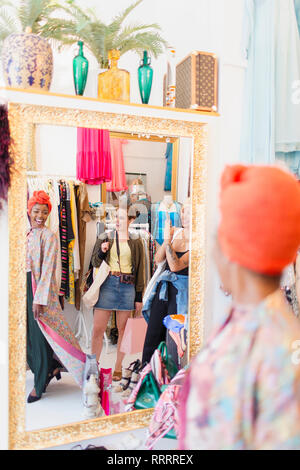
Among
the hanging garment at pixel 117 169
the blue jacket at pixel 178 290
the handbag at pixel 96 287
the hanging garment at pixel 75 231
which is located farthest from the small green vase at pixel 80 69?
the blue jacket at pixel 178 290

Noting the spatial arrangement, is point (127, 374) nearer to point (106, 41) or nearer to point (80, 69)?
point (80, 69)

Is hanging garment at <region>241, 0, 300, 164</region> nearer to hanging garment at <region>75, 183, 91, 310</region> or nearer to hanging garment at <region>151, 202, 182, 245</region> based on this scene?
hanging garment at <region>151, 202, 182, 245</region>

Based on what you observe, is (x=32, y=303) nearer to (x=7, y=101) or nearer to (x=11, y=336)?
(x=11, y=336)

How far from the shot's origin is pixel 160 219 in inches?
76.2

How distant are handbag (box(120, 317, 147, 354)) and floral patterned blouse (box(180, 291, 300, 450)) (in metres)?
1.02

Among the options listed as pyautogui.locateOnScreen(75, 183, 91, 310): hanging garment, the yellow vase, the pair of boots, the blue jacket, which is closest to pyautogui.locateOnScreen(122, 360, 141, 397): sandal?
the pair of boots

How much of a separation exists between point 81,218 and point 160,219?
16.1 inches

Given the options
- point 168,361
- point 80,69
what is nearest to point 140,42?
point 80,69

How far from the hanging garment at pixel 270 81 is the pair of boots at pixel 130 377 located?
1231 millimetres

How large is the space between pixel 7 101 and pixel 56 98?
0.67ft

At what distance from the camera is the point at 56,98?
1633 mm

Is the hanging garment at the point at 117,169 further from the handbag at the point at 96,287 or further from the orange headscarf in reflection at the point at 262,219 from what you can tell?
the orange headscarf in reflection at the point at 262,219

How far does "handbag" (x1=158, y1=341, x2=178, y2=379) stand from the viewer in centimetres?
191
